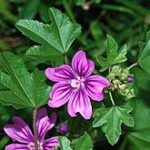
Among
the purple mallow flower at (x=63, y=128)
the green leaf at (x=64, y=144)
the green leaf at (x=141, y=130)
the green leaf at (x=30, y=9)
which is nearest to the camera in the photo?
the green leaf at (x=64, y=144)

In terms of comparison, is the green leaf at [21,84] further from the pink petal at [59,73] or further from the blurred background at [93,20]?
the blurred background at [93,20]

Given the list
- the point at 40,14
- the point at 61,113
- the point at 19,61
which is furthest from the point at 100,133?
the point at 40,14

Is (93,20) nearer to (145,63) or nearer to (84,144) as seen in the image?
(145,63)

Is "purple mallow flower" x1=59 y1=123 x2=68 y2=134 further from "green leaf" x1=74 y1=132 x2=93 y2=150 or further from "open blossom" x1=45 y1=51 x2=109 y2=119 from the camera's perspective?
"green leaf" x1=74 y1=132 x2=93 y2=150

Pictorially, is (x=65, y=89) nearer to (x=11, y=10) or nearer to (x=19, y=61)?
(x=19, y=61)

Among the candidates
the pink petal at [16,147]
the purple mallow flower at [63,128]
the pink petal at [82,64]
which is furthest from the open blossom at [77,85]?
the pink petal at [16,147]

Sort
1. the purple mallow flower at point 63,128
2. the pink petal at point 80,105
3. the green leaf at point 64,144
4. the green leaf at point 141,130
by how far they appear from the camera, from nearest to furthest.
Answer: the green leaf at point 64,144
the pink petal at point 80,105
the purple mallow flower at point 63,128
the green leaf at point 141,130
